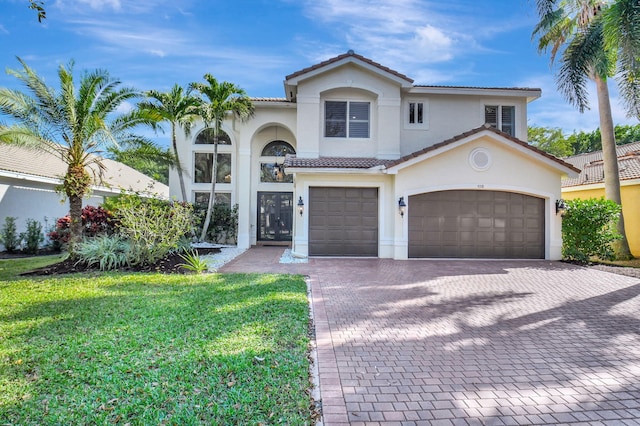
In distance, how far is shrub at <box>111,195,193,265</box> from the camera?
33.6 ft

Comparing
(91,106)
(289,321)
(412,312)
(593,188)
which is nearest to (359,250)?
(412,312)

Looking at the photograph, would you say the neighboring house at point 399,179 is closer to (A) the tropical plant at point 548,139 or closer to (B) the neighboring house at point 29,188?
(B) the neighboring house at point 29,188

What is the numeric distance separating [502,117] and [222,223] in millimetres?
14824

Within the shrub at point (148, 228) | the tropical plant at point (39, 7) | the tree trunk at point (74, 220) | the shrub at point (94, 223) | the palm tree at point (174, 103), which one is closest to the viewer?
the tropical plant at point (39, 7)

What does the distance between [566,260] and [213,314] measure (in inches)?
533

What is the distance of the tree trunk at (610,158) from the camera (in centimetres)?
1387

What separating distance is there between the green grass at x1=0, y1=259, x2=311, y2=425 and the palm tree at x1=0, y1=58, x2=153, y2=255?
4.07m

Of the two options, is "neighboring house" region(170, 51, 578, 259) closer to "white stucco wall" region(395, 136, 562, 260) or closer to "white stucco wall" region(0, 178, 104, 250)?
"white stucco wall" region(395, 136, 562, 260)

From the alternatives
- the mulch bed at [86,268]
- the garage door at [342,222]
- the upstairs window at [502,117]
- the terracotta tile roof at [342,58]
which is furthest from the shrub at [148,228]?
the upstairs window at [502,117]

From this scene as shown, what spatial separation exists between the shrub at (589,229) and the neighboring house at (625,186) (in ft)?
4.47

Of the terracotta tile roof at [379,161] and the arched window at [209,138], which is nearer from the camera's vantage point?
the terracotta tile roof at [379,161]

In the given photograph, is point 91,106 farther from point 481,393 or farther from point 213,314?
point 481,393

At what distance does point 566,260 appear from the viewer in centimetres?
1298

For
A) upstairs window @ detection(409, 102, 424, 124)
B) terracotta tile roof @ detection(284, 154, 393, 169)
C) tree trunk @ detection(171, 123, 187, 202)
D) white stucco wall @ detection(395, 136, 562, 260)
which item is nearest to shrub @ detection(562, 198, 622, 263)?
white stucco wall @ detection(395, 136, 562, 260)
